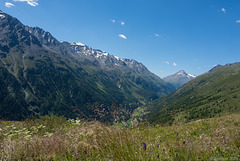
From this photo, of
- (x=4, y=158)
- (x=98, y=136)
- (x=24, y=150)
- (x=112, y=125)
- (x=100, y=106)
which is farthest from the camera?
(x=100, y=106)

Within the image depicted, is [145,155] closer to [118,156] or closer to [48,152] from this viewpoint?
[118,156]

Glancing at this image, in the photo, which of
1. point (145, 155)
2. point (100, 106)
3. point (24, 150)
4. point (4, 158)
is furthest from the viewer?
point (100, 106)

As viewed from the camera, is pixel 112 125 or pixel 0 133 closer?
pixel 112 125

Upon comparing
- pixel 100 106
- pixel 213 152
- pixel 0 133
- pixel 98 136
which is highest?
pixel 100 106

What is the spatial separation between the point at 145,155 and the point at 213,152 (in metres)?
1.91

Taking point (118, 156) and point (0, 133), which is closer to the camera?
point (118, 156)

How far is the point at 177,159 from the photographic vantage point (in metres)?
3.31

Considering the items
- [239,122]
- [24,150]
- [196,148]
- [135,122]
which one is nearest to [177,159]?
[196,148]

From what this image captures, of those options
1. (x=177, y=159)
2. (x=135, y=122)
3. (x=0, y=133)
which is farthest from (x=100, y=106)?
(x=0, y=133)

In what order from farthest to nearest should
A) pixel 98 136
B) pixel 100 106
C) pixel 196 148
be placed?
1. pixel 100 106
2. pixel 98 136
3. pixel 196 148

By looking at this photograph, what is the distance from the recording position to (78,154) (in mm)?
4492

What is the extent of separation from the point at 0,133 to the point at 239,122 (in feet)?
43.5

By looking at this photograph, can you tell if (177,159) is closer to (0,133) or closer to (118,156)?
(118,156)

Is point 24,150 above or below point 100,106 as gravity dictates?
below
